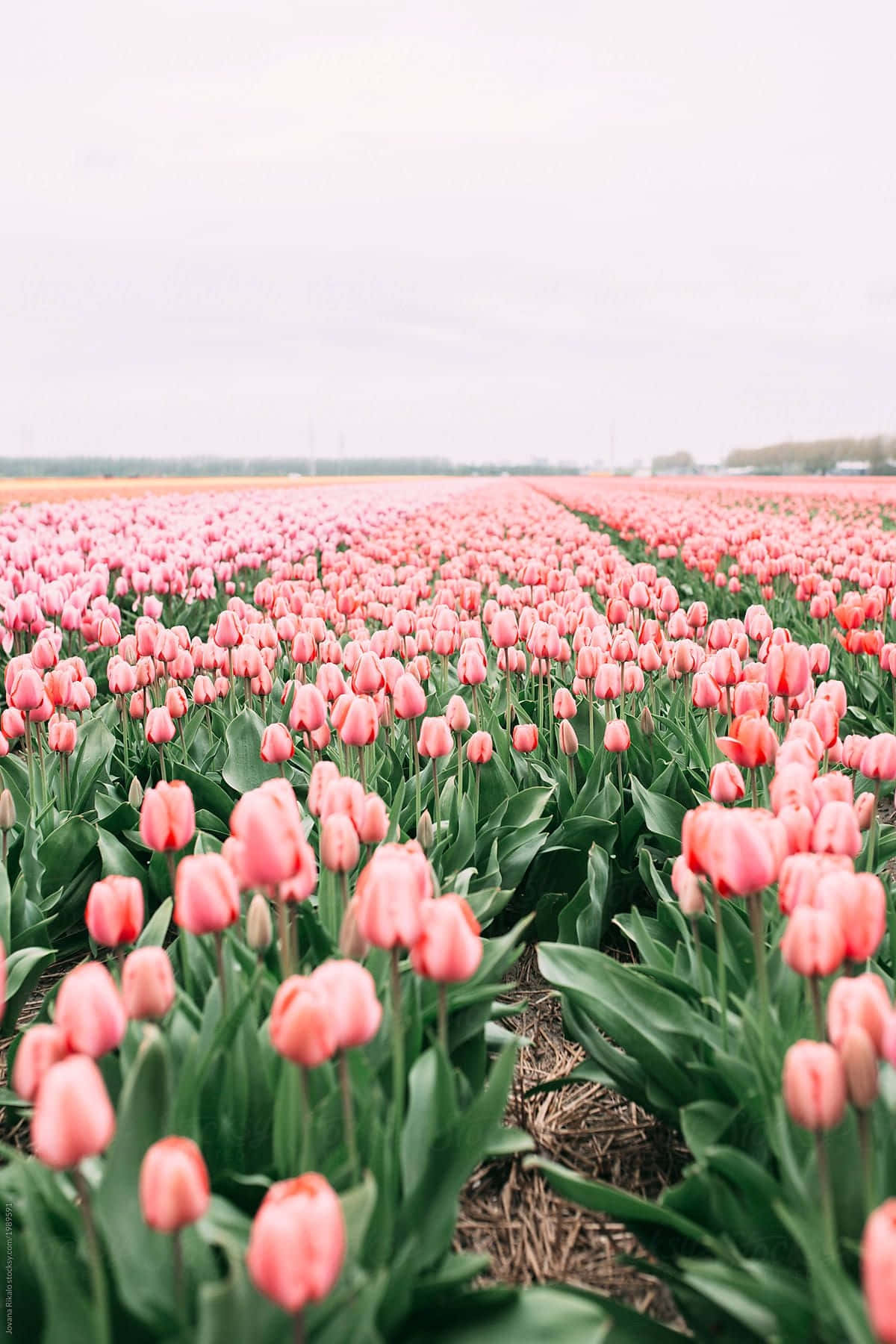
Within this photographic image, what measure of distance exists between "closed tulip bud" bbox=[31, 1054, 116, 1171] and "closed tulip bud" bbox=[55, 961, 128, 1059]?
0.15 metres

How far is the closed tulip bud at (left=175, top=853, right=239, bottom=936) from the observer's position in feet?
4.76

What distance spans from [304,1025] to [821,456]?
96199 millimetres

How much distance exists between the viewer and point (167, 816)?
176 centimetres

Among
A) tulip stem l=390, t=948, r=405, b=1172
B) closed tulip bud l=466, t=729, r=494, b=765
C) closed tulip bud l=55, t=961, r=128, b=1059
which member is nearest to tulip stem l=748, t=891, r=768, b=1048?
tulip stem l=390, t=948, r=405, b=1172

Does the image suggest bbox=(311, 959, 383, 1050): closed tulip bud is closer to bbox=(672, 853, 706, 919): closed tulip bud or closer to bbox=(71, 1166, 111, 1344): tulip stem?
bbox=(71, 1166, 111, 1344): tulip stem

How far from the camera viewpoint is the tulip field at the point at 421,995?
3.95 feet

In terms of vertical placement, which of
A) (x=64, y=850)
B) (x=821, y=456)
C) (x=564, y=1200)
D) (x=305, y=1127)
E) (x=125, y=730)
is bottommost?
(x=564, y=1200)

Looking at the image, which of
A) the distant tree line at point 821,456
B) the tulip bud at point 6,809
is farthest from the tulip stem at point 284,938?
the distant tree line at point 821,456

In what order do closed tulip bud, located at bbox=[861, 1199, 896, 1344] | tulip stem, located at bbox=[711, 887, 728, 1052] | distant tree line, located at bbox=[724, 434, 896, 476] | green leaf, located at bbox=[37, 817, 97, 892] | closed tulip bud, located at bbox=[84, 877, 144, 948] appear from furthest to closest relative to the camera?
distant tree line, located at bbox=[724, 434, 896, 476] → green leaf, located at bbox=[37, 817, 97, 892] → tulip stem, located at bbox=[711, 887, 728, 1052] → closed tulip bud, located at bbox=[84, 877, 144, 948] → closed tulip bud, located at bbox=[861, 1199, 896, 1344]

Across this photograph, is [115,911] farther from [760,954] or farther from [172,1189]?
[760,954]

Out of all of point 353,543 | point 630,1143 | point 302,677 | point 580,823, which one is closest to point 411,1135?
point 630,1143

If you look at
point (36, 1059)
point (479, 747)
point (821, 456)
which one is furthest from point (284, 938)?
point (821, 456)

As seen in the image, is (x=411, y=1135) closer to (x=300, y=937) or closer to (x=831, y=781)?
(x=300, y=937)

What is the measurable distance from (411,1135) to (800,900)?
689 millimetres
